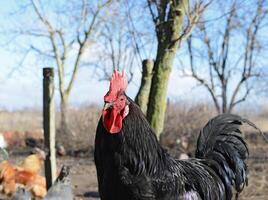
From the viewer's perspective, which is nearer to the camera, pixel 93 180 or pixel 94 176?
pixel 93 180

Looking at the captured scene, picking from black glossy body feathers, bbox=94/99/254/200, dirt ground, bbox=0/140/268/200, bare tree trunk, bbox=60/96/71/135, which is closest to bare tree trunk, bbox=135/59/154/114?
dirt ground, bbox=0/140/268/200

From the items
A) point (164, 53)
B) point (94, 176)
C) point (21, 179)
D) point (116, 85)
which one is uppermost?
point (164, 53)

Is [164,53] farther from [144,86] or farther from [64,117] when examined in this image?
[64,117]

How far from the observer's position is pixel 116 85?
4.05 metres

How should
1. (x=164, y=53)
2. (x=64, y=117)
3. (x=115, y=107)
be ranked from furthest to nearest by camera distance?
1. (x=64, y=117)
2. (x=164, y=53)
3. (x=115, y=107)

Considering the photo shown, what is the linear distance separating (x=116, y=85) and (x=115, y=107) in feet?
0.66

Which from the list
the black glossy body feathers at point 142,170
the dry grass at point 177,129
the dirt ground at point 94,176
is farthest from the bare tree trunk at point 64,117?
the black glossy body feathers at point 142,170

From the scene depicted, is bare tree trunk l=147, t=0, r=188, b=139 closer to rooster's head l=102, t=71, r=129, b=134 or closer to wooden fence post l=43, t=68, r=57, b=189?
wooden fence post l=43, t=68, r=57, b=189

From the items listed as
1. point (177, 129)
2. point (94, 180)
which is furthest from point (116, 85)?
point (177, 129)

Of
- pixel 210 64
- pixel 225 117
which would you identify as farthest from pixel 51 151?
pixel 210 64

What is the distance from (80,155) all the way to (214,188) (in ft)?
37.9

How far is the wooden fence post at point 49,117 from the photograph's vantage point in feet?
24.3

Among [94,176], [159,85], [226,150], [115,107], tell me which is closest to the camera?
[115,107]

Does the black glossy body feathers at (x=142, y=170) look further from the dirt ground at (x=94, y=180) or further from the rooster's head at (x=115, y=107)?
the dirt ground at (x=94, y=180)
